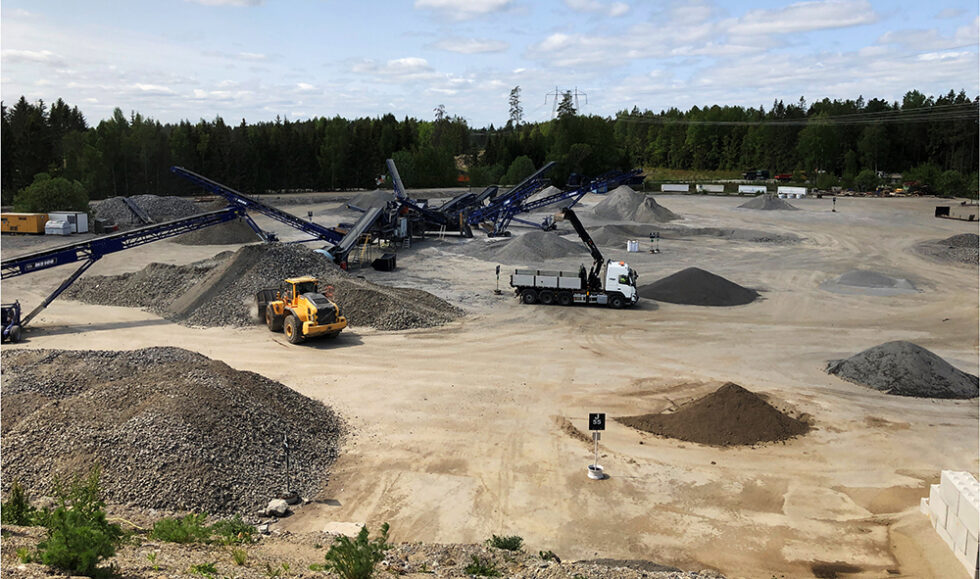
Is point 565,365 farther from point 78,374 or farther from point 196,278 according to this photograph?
point 196,278

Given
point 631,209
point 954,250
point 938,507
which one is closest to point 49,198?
point 631,209

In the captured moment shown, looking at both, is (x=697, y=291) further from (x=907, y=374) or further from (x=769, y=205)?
(x=769, y=205)

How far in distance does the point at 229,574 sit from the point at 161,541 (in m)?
2.43

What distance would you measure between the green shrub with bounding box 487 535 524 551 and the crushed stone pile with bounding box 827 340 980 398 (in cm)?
1496

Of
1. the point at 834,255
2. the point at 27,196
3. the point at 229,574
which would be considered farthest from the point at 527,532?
the point at 27,196

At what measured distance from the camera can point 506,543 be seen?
40.8 ft

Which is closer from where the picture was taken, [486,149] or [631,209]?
[631,209]

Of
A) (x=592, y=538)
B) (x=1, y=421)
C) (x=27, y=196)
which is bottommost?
(x=592, y=538)

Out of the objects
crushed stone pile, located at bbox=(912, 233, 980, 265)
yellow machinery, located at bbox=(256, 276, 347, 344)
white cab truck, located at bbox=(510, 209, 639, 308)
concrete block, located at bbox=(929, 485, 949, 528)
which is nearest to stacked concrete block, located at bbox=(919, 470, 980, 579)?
concrete block, located at bbox=(929, 485, 949, 528)

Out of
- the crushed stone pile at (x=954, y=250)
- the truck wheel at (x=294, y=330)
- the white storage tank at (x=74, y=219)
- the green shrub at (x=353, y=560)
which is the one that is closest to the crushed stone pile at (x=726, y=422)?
the green shrub at (x=353, y=560)

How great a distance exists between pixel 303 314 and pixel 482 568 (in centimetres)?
1631

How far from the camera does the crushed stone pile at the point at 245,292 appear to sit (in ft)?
95.1

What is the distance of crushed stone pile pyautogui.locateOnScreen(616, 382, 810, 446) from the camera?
18125 mm

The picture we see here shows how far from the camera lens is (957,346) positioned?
2777 cm
